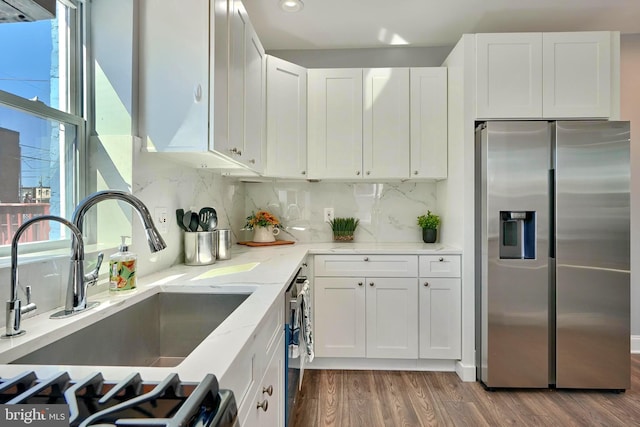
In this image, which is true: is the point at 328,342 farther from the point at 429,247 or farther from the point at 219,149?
the point at 219,149

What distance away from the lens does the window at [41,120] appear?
3.46 feet

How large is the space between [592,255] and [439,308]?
103 cm

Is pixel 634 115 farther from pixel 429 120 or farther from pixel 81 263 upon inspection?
pixel 81 263

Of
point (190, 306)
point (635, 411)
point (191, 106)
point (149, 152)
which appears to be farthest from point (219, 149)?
point (635, 411)

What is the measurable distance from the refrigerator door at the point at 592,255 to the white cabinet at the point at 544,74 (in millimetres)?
224

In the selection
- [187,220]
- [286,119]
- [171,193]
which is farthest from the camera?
[286,119]

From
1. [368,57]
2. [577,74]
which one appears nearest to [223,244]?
[368,57]

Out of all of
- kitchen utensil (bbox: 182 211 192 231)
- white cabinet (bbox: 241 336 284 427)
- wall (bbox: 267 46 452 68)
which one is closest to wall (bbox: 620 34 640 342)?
wall (bbox: 267 46 452 68)

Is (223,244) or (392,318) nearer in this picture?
(223,244)

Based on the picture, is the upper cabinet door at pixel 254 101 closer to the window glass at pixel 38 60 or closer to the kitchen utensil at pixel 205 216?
the kitchen utensil at pixel 205 216

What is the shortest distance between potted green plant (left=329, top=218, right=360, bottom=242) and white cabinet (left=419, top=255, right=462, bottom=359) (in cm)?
71

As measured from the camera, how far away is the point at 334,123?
274cm

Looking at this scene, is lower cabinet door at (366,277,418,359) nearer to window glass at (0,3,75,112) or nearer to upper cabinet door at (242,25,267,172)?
upper cabinet door at (242,25,267,172)

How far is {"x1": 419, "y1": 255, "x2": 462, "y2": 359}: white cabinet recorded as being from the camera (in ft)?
8.02
